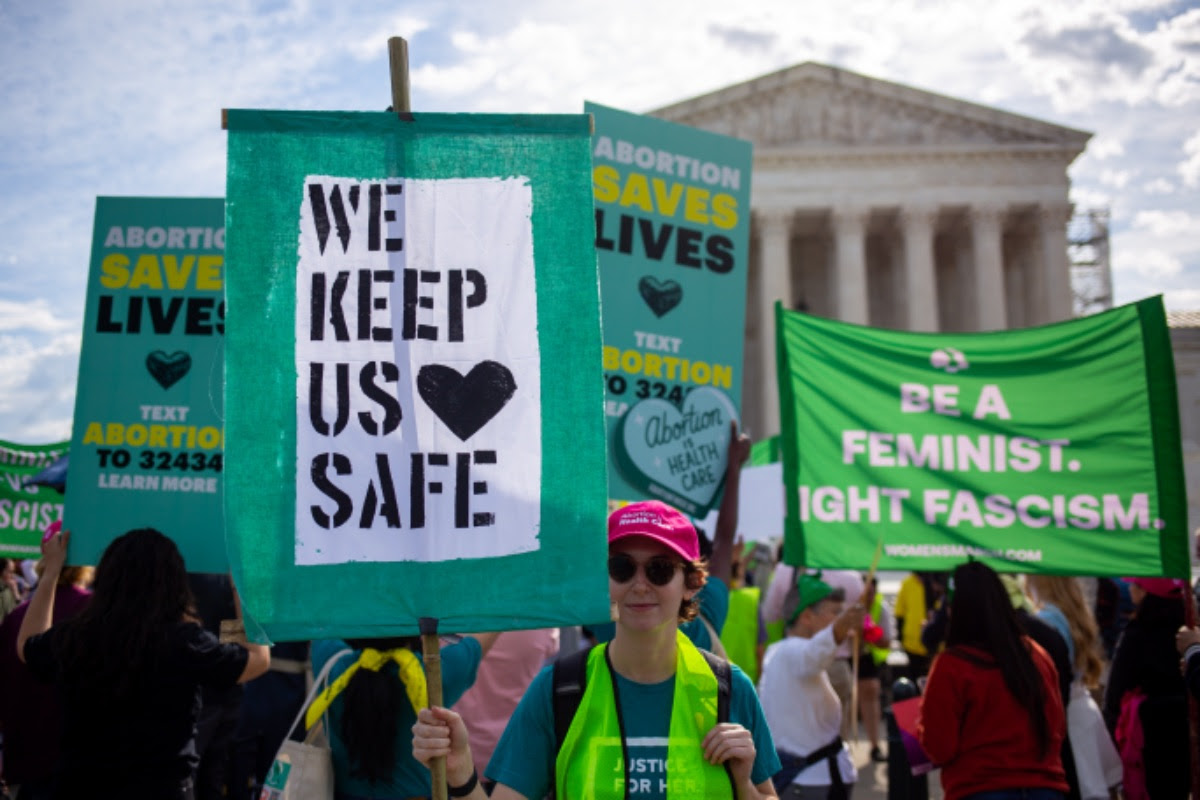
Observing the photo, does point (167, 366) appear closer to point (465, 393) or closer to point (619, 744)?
point (465, 393)

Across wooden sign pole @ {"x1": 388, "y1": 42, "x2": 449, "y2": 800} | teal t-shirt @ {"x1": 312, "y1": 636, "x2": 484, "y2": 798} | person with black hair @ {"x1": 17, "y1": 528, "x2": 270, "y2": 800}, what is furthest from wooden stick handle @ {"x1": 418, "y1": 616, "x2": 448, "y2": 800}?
person with black hair @ {"x1": 17, "y1": 528, "x2": 270, "y2": 800}

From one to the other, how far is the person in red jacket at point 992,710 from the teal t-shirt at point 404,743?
1663 mm

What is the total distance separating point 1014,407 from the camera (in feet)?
17.4

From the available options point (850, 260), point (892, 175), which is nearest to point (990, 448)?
point (850, 260)

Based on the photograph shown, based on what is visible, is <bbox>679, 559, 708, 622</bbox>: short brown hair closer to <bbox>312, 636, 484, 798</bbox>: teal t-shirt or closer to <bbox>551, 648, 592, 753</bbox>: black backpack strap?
<bbox>551, 648, 592, 753</bbox>: black backpack strap

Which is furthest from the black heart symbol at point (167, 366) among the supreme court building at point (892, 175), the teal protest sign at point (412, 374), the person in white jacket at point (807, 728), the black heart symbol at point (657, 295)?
the supreme court building at point (892, 175)

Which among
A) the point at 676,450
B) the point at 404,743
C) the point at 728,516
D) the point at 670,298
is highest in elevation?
the point at 670,298

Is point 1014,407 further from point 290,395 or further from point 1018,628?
point 290,395

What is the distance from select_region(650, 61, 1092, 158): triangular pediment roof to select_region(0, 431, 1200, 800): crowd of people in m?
34.6

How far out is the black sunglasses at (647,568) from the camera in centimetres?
271

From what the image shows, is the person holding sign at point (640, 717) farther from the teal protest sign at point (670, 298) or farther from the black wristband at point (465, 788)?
the teal protest sign at point (670, 298)

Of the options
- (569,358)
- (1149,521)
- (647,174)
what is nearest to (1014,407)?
(1149,521)

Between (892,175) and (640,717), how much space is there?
1576 inches

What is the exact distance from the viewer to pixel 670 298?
528 centimetres
